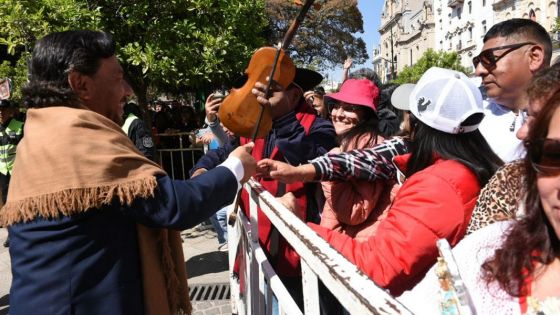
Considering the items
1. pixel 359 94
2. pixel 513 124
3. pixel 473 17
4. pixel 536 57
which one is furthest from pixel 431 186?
pixel 473 17

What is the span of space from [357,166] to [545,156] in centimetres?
84

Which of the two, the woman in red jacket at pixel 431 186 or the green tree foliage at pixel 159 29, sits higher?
the green tree foliage at pixel 159 29

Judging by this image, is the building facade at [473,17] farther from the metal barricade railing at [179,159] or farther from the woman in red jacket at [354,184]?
the woman in red jacket at [354,184]

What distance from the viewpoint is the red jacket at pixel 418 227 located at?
1.36 meters

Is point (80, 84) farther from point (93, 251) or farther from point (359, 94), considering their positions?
point (359, 94)

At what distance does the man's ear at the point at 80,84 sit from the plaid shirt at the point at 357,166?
906mm

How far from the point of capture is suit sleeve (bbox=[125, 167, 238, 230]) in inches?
58.0

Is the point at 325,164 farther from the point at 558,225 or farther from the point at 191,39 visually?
the point at 191,39

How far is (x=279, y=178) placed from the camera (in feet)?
6.23

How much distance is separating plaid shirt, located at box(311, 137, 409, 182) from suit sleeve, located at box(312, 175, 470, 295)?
35 cm

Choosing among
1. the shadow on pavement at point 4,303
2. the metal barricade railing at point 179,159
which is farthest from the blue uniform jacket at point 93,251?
the metal barricade railing at point 179,159

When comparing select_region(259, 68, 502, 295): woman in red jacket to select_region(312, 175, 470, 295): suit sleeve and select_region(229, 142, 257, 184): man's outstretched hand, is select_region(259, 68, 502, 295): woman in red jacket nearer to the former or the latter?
select_region(312, 175, 470, 295): suit sleeve

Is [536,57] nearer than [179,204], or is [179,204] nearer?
[179,204]

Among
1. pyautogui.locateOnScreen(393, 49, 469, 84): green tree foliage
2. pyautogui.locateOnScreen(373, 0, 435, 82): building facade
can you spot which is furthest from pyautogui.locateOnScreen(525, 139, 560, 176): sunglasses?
pyautogui.locateOnScreen(373, 0, 435, 82): building facade
